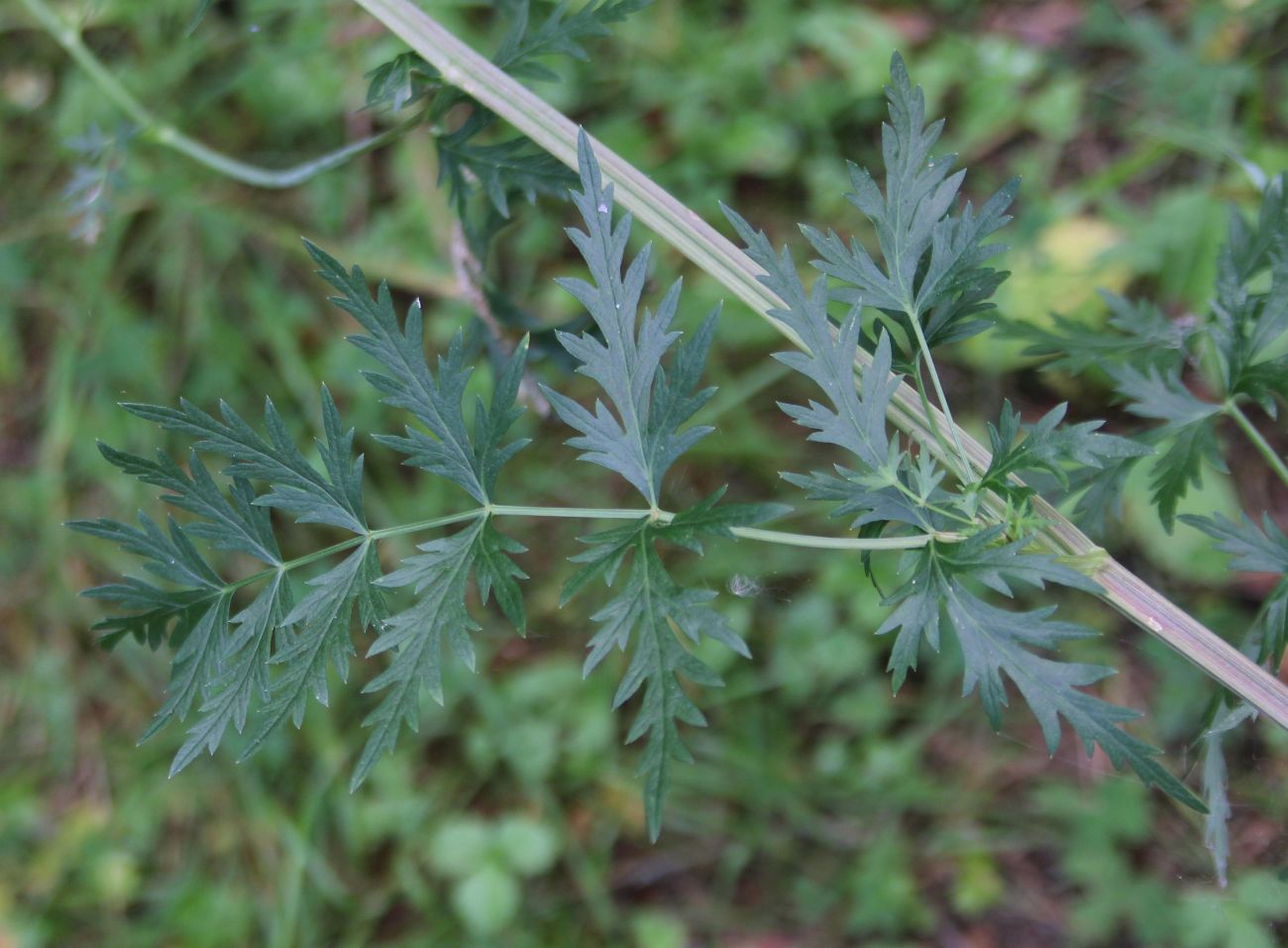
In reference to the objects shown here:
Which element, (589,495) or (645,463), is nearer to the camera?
(645,463)

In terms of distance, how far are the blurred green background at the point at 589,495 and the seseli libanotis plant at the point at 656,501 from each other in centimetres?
146

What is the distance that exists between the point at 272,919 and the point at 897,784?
2028 millimetres

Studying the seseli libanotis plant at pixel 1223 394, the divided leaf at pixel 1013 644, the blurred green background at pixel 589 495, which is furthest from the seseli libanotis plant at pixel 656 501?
the blurred green background at pixel 589 495

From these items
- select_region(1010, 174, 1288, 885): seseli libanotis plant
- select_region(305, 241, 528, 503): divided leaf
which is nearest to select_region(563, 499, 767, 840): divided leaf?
select_region(305, 241, 528, 503): divided leaf

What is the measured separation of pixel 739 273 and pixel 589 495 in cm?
182

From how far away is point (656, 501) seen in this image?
53.9 inches

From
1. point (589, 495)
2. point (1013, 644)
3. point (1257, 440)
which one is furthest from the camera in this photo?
point (589, 495)

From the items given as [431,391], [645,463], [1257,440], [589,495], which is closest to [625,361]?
[645,463]

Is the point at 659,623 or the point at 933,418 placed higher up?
the point at 933,418

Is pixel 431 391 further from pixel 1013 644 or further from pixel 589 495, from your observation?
pixel 589 495

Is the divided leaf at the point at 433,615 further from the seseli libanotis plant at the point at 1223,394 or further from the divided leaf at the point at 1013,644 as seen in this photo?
the seseli libanotis plant at the point at 1223,394

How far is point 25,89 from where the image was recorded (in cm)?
357

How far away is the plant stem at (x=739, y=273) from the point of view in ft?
4.42

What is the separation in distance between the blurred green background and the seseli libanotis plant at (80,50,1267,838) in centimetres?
146
